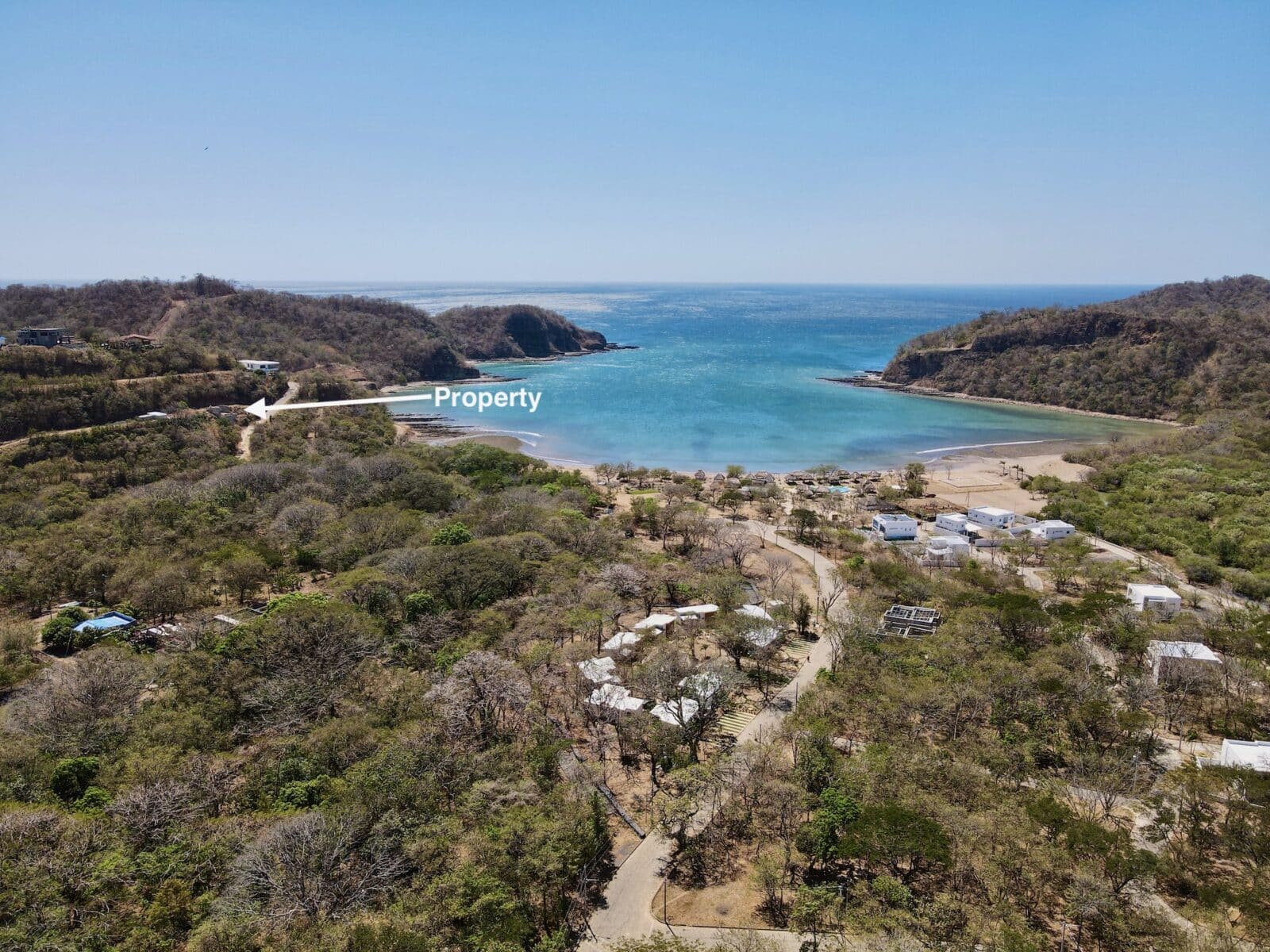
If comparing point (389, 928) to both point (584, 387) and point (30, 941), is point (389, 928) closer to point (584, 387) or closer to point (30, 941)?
point (30, 941)

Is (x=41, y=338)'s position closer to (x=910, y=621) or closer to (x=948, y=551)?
(x=910, y=621)

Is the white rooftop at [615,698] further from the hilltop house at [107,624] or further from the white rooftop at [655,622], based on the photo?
the hilltop house at [107,624]

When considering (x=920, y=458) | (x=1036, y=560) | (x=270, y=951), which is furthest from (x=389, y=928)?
(x=920, y=458)

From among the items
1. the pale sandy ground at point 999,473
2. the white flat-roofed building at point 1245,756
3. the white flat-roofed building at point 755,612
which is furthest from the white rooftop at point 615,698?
the pale sandy ground at point 999,473

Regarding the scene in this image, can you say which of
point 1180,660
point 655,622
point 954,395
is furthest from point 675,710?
point 954,395

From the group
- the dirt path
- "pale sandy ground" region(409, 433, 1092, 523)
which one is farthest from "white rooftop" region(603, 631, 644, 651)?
the dirt path

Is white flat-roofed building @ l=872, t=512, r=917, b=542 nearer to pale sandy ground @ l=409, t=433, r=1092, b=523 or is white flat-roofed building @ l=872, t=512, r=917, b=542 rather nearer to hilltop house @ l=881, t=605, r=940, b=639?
pale sandy ground @ l=409, t=433, r=1092, b=523
